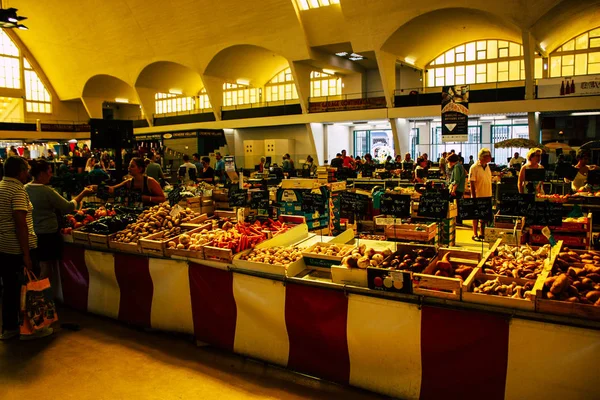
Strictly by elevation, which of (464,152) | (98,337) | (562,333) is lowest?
(98,337)

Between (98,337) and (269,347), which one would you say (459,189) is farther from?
(98,337)

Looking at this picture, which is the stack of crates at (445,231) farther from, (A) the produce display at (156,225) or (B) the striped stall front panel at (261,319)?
(B) the striped stall front panel at (261,319)

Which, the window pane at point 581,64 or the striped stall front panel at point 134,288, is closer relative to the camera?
the striped stall front panel at point 134,288

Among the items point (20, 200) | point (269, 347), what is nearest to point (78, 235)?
point (20, 200)

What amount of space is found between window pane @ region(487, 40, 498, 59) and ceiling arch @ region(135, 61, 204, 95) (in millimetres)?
15791

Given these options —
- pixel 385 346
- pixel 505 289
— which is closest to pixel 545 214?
pixel 505 289

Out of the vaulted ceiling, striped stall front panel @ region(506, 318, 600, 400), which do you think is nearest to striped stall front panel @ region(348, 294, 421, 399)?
striped stall front panel @ region(506, 318, 600, 400)

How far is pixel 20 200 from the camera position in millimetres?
4129

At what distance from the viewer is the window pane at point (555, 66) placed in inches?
891

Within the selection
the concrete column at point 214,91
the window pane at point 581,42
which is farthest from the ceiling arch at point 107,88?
the window pane at point 581,42

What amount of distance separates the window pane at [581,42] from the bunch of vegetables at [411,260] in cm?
2304

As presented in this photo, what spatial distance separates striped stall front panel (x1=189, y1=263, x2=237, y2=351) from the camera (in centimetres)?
395

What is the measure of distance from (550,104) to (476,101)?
2.66m

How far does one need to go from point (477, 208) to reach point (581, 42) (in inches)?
865
